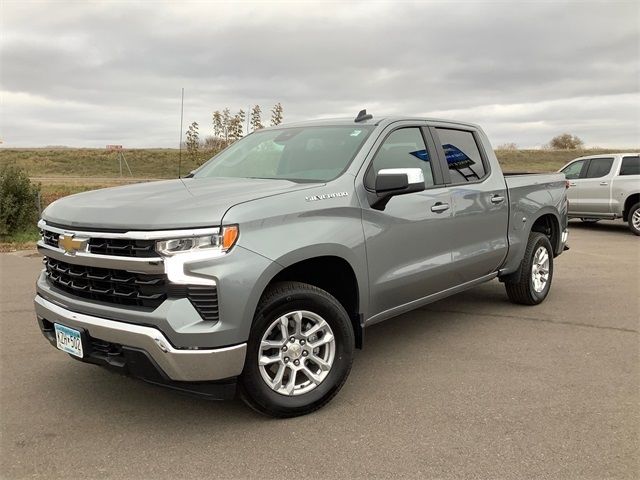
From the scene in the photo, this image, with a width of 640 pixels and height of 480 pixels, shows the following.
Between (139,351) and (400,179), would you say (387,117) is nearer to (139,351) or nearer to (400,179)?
(400,179)

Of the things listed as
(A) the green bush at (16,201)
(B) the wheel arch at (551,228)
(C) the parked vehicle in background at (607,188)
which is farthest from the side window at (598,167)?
(A) the green bush at (16,201)

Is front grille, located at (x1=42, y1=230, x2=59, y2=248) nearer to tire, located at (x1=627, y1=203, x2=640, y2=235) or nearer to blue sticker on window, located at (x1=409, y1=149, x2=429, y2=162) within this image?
blue sticker on window, located at (x1=409, y1=149, x2=429, y2=162)

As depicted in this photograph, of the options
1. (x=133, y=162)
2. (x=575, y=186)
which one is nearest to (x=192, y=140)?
(x=575, y=186)

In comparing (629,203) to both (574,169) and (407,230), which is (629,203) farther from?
(407,230)

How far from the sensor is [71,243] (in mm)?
3203

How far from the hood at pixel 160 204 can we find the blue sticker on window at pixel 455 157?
173cm

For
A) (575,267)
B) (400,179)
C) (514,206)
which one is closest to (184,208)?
(400,179)

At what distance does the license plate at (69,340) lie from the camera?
3.20 meters

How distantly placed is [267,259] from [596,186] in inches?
475

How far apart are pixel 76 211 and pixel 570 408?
3.28 m

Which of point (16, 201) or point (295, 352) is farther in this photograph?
point (16, 201)

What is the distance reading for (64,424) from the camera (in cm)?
338

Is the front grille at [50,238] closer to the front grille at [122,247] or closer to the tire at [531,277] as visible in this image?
the front grille at [122,247]

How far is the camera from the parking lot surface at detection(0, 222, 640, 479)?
2.89 metres
